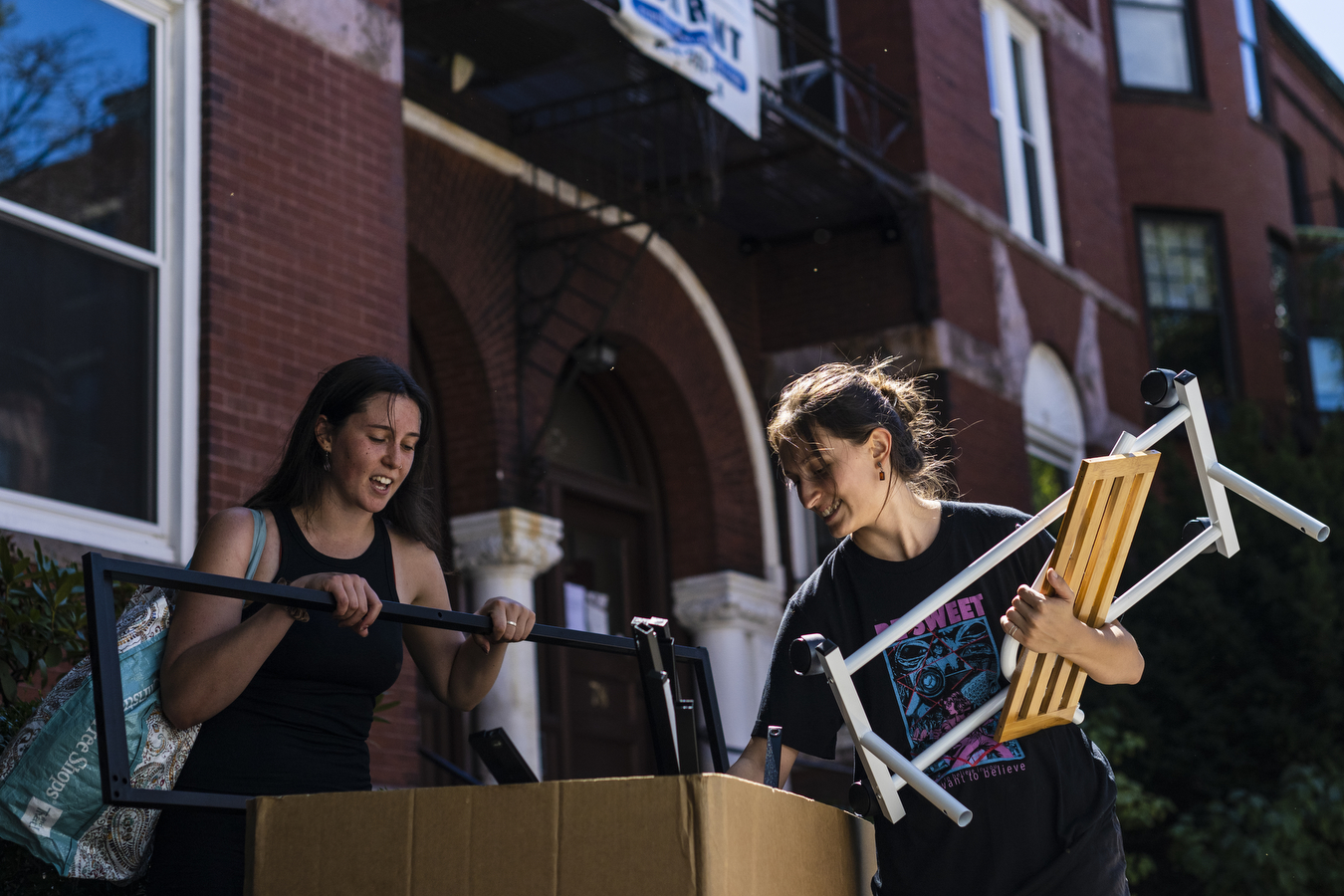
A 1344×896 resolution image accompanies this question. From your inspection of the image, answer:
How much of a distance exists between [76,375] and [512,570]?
354cm

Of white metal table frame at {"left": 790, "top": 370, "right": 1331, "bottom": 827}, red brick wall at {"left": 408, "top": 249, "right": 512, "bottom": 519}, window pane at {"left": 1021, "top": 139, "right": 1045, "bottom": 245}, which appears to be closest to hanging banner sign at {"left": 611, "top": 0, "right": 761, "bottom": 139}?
red brick wall at {"left": 408, "top": 249, "right": 512, "bottom": 519}

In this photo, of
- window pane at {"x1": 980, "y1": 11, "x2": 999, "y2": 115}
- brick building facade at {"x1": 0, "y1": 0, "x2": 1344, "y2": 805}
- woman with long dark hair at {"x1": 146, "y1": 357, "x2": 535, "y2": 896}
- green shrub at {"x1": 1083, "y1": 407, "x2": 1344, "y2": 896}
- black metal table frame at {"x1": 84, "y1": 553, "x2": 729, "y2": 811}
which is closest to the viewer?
black metal table frame at {"x1": 84, "y1": 553, "x2": 729, "y2": 811}

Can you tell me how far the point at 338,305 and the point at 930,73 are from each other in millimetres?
6356

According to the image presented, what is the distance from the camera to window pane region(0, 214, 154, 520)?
19.4 feet

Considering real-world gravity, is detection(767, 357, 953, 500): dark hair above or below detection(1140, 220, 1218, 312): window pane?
below

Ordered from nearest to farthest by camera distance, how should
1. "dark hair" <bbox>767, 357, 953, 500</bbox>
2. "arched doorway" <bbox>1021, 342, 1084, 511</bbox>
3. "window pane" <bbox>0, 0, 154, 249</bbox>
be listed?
"dark hair" <bbox>767, 357, 953, 500</bbox>
"window pane" <bbox>0, 0, 154, 249</bbox>
"arched doorway" <bbox>1021, 342, 1084, 511</bbox>

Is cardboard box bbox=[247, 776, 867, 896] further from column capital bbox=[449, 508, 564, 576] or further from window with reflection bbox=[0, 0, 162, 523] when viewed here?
column capital bbox=[449, 508, 564, 576]

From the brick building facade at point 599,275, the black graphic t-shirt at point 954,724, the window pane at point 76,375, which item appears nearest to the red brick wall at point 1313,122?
the brick building facade at point 599,275

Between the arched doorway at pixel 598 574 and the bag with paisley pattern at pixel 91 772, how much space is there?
702cm

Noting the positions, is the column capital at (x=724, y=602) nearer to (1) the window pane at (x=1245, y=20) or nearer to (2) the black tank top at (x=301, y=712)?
(2) the black tank top at (x=301, y=712)

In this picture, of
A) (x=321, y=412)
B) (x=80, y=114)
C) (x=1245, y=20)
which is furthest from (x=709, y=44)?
(x=1245, y=20)

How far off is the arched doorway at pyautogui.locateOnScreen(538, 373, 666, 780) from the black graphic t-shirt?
6808mm

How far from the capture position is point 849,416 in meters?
2.94

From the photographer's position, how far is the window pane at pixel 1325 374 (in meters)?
19.5
